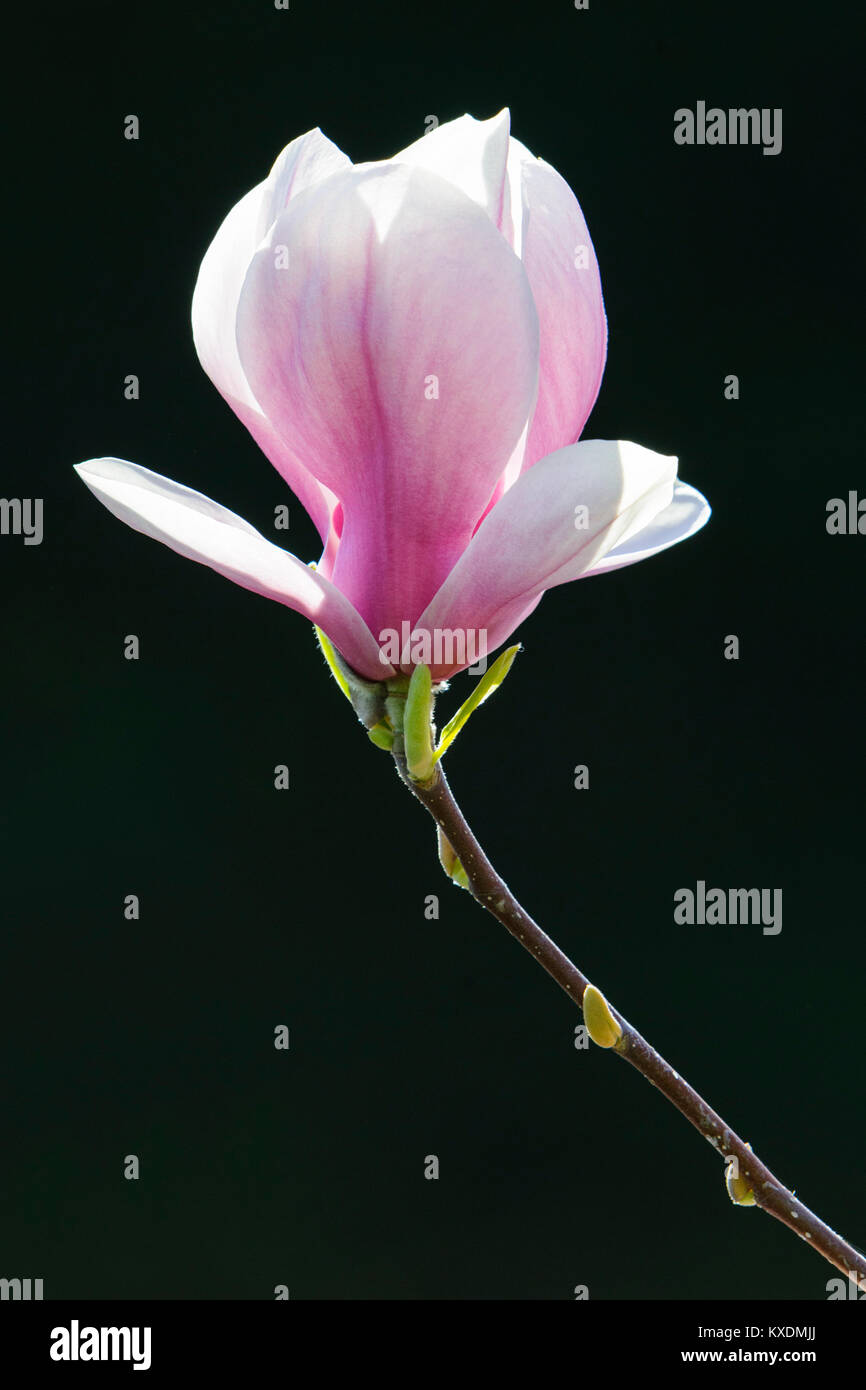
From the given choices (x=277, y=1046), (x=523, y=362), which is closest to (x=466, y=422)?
(x=523, y=362)

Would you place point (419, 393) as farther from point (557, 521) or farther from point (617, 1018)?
point (617, 1018)

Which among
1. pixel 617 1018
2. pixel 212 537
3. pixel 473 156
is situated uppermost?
pixel 473 156

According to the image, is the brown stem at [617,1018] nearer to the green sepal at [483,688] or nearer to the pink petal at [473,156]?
the green sepal at [483,688]

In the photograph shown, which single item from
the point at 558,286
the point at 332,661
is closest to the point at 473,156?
the point at 558,286

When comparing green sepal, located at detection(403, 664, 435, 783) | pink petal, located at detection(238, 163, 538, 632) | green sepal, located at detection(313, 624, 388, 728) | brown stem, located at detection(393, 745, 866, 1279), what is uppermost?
pink petal, located at detection(238, 163, 538, 632)

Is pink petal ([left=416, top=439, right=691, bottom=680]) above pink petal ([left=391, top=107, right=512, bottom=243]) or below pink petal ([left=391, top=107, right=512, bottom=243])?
below

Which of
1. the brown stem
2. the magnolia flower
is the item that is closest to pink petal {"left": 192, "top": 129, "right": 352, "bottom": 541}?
the magnolia flower

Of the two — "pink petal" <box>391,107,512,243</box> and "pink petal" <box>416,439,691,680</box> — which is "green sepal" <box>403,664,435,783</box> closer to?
"pink petal" <box>416,439,691,680</box>

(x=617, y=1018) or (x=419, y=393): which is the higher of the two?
(x=419, y=393)

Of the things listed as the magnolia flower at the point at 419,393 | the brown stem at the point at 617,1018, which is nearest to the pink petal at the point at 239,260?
the magnolia flower at the point at 419,393
